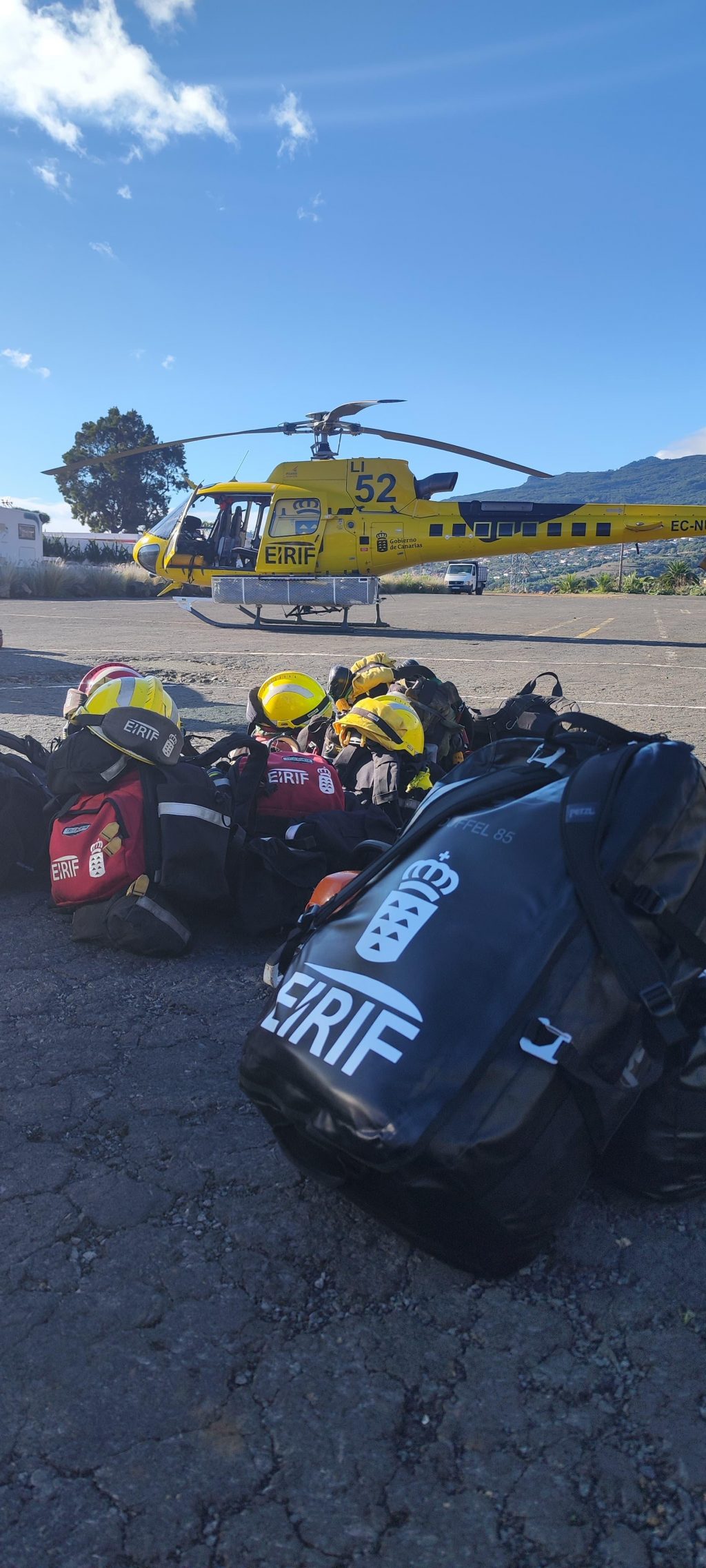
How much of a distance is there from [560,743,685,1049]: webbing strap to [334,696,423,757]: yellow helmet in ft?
8.25

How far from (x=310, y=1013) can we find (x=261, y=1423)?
0.69 metres

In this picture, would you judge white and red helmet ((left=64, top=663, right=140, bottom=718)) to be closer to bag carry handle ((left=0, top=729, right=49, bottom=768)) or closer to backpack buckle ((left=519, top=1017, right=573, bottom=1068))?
bag carry handle ((left=0, top=729, right=49, bottom=768))

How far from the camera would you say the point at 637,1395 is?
1596 millimetres

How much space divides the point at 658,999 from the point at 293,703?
11.4 feet

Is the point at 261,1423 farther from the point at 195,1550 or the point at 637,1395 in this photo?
the point at 637,1395

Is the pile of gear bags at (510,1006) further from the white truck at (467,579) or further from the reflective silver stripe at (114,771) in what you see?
the white truck at (467,579)

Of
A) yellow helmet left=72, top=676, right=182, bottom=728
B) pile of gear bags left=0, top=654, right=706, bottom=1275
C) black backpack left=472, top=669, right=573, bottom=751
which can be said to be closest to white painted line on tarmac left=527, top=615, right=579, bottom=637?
black backpack left=472, top=669, right=573, bottom=751

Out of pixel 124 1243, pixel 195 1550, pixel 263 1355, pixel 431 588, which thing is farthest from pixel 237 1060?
pixel 431 588

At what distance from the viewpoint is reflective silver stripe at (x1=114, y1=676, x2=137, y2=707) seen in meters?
3.62

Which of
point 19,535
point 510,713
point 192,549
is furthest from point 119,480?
point 510,713

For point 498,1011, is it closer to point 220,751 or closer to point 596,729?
point 596,729

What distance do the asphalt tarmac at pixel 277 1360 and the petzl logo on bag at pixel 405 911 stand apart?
63cm

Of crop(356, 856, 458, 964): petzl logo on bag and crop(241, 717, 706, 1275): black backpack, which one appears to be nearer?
crop(241, 717, 706, 1275): black backpack

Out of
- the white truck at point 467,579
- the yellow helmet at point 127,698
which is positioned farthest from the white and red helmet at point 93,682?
the white truck at point 467,579
